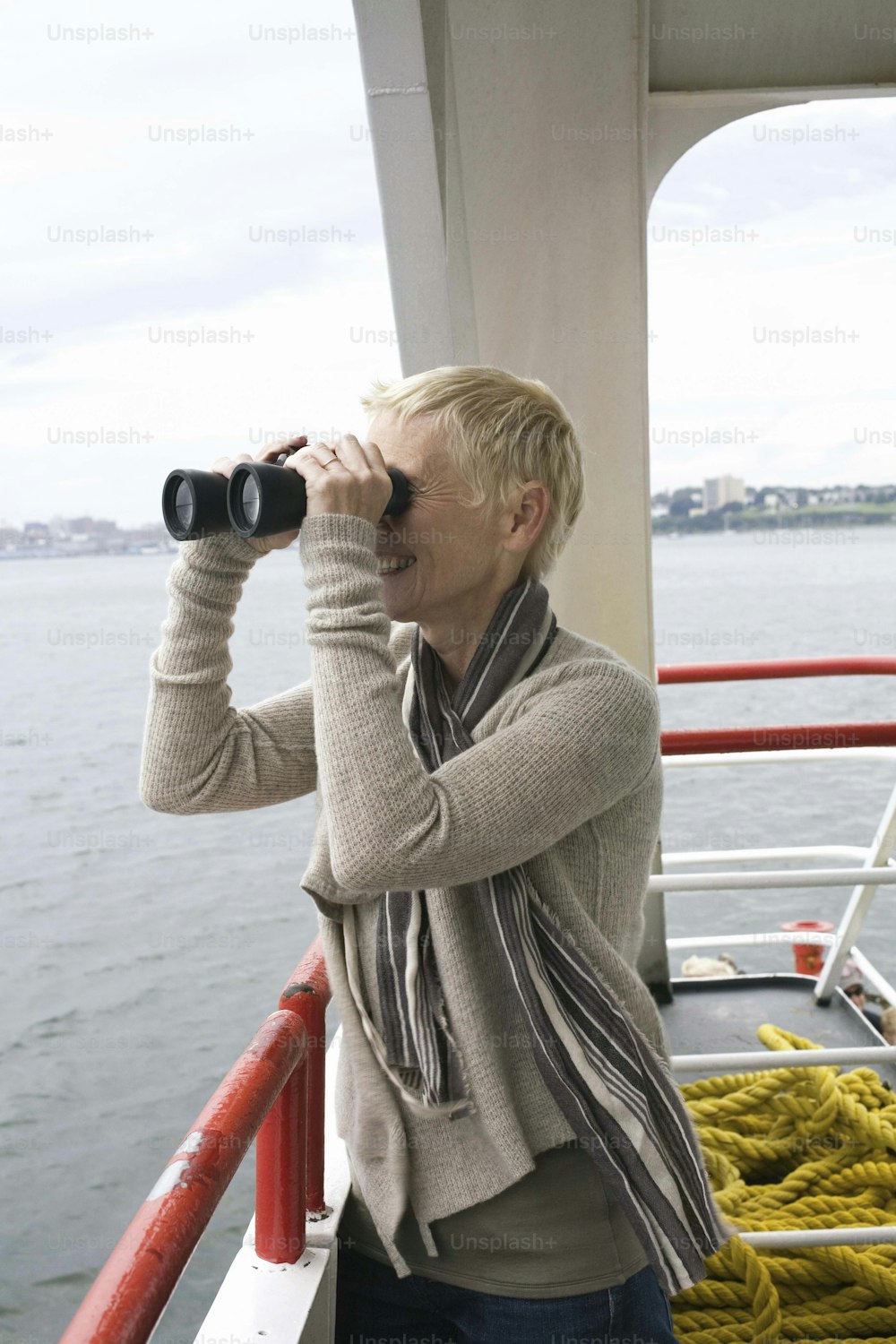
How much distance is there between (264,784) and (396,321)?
108cm

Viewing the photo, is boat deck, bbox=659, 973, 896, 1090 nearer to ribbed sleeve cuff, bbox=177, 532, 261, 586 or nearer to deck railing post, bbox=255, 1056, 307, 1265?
deck railing post, bbox=255, 1056, 307, 1265

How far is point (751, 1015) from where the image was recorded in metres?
3.13

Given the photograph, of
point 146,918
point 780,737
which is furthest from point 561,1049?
point 146,918

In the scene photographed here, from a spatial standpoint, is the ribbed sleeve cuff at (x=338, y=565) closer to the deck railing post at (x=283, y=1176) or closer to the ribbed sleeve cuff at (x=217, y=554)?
the ribbed sleeve cuff at (x=217, y=554)

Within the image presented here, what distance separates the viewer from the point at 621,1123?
3.33ft

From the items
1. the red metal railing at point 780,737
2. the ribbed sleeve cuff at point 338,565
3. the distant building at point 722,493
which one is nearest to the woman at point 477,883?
the ribbed sleeve cuff at point 338,565

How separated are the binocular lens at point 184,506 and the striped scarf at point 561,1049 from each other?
32 cm

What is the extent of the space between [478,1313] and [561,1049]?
0.88 feet

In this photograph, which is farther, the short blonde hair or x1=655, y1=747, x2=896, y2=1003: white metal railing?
x1=655, y1=747, x2=896, y2=1003: white metal railing

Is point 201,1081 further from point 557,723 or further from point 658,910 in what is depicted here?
point 557,723

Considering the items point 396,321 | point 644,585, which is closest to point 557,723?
point 396,321

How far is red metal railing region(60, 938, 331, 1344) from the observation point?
689 mm

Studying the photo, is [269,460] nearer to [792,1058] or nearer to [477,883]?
[477,883]

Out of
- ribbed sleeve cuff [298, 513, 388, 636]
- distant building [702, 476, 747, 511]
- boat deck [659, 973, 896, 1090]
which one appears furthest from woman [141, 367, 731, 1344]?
distant building [702, 476, 747, 511]
